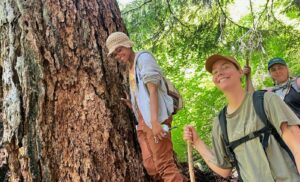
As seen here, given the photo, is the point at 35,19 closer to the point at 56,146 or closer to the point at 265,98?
the point at 56,146

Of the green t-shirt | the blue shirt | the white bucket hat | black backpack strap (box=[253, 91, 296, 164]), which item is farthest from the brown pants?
black backpack strap (box=[253, 91, 296, 164])

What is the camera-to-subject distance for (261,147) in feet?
6.49

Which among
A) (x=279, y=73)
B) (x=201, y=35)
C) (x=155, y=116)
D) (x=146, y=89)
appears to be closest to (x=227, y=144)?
(x=155, y=116)

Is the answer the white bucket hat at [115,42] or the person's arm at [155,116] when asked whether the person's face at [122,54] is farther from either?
the person's arm at [155,116]

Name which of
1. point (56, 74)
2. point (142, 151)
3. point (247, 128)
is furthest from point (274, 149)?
point (56, 74)

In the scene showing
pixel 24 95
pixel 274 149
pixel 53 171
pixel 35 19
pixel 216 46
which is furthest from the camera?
pixel 216 46

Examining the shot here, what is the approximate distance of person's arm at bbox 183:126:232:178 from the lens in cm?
239

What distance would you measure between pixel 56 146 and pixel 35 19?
1207mm

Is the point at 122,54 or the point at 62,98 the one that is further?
the point at 122,54

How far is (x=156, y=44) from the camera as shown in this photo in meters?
7.02

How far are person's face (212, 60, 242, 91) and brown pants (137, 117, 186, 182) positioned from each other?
105 centimetres

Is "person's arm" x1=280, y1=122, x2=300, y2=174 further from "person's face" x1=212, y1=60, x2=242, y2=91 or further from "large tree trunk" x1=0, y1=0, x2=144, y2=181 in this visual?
"large tree trunk" x1=0, y1=0, x2=144, y2=181

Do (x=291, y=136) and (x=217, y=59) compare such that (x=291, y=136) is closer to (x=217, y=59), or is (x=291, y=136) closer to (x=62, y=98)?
(x=217, y=59)

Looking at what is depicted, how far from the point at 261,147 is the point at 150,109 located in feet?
3.96
